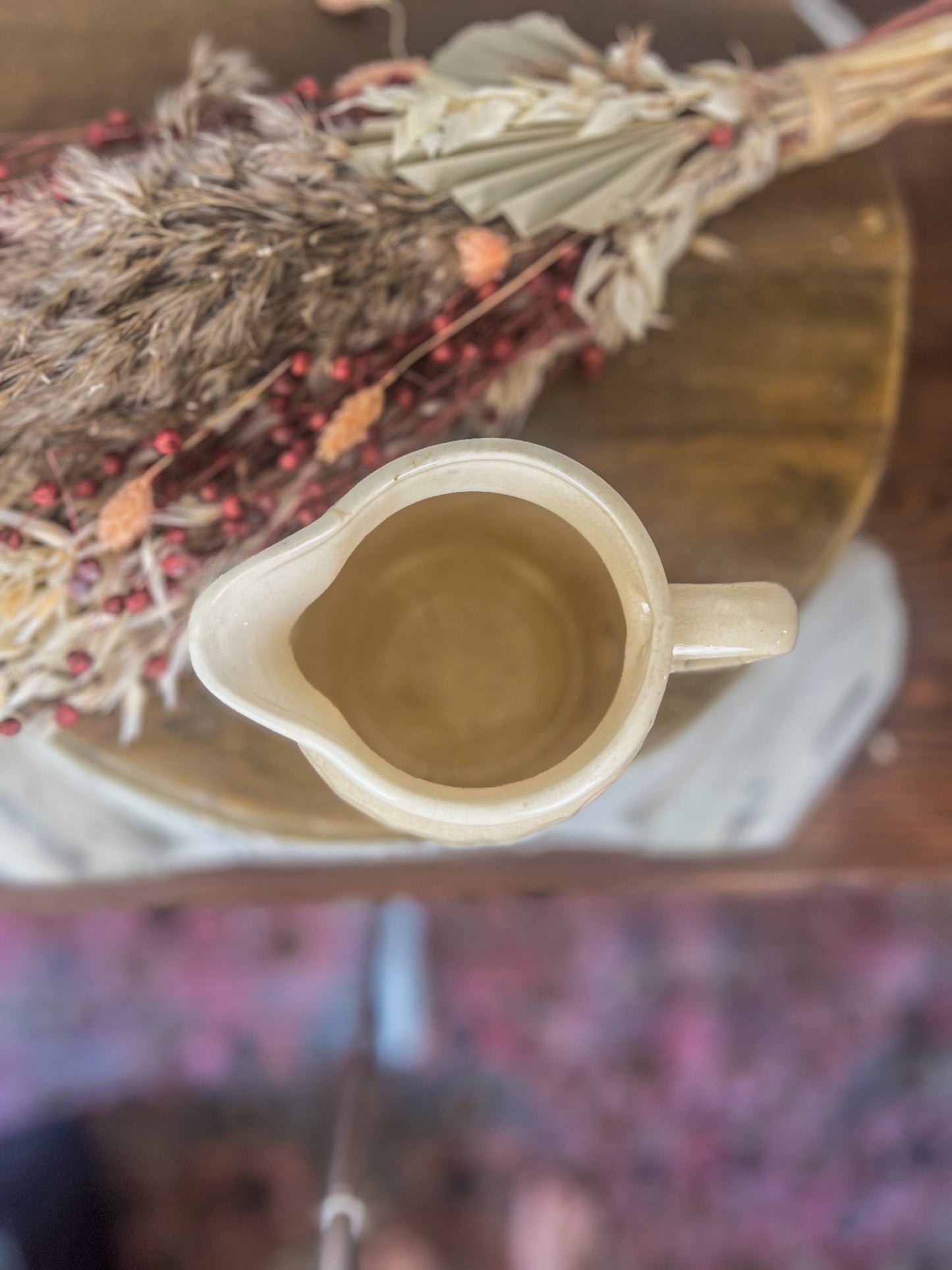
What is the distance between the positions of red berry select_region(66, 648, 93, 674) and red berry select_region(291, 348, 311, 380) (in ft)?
0.58

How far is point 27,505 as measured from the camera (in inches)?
17.8

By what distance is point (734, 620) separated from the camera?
1.15ft

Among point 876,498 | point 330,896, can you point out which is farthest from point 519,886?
point 876,498

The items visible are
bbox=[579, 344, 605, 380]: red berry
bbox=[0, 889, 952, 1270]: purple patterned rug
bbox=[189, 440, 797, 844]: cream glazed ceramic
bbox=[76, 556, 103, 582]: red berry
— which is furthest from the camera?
bbox=[0, 889, 952, 1270]: purple patterned rug

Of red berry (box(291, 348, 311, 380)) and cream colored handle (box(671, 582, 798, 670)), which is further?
red berry (box(291, 348, 311, 380))

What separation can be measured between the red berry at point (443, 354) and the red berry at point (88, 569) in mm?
204

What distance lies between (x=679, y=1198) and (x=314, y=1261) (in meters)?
0.39

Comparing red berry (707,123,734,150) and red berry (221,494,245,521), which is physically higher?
red berry (707,123,734,150)

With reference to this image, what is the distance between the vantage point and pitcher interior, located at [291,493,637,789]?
43 cm

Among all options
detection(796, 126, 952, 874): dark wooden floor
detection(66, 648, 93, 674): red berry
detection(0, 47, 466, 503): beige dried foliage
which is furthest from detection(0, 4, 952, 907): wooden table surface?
detection(0, 47, 466, 503): beige dried foliage

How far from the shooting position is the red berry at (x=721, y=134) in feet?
1.72

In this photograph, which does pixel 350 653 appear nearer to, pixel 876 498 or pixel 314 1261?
pixel 876 498

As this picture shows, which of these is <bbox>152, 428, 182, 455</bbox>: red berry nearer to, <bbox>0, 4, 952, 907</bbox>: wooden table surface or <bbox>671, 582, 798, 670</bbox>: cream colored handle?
<bbox>671, 582, 798, 670</bbox>: cream colored handle

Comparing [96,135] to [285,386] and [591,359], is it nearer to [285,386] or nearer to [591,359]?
[285,386]
